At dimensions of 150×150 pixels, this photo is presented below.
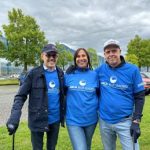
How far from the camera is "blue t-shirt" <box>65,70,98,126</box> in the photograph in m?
4.61

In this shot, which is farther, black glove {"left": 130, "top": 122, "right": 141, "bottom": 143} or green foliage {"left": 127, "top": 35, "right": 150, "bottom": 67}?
green foliage {"left": 127, "top": 35, "right": 150, "bottom": 67}

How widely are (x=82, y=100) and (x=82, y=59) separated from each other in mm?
577

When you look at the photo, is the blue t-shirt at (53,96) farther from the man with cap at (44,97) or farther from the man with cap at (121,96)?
the man with cap at (121,96)

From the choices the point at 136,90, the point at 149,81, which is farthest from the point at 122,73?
the point at 149,81

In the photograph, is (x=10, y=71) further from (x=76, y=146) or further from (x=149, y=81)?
(x=76, y=146)

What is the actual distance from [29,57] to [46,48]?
3806 cm

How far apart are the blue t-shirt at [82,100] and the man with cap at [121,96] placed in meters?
0.16

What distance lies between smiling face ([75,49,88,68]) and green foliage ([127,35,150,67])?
5401 centimetres

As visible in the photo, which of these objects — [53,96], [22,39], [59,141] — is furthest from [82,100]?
[22,39]

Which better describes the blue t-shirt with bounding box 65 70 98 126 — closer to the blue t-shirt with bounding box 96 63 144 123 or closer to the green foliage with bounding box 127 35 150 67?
the blue t-shirt with bounding box 96 63 144 123

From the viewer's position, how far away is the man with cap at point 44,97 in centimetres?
453

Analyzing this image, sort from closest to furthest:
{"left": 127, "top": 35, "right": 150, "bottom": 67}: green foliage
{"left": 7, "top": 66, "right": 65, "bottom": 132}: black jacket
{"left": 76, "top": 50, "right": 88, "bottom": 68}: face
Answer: {"left": 7, "top": 66, "right": 65, "bottom": 132}: black jacket → {"left": 76, "top": 50, "right": 88, "bottom": 68}: face → {"left": 127, "top": 35, "right": 150, "bottom": 67}: green foliage

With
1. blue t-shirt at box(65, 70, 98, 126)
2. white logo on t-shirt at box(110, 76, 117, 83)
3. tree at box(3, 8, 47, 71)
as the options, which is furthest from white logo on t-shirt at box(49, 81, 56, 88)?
tree at box(3, 8, 47, 71)

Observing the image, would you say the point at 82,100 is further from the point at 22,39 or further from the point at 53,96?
the point at 22,39
